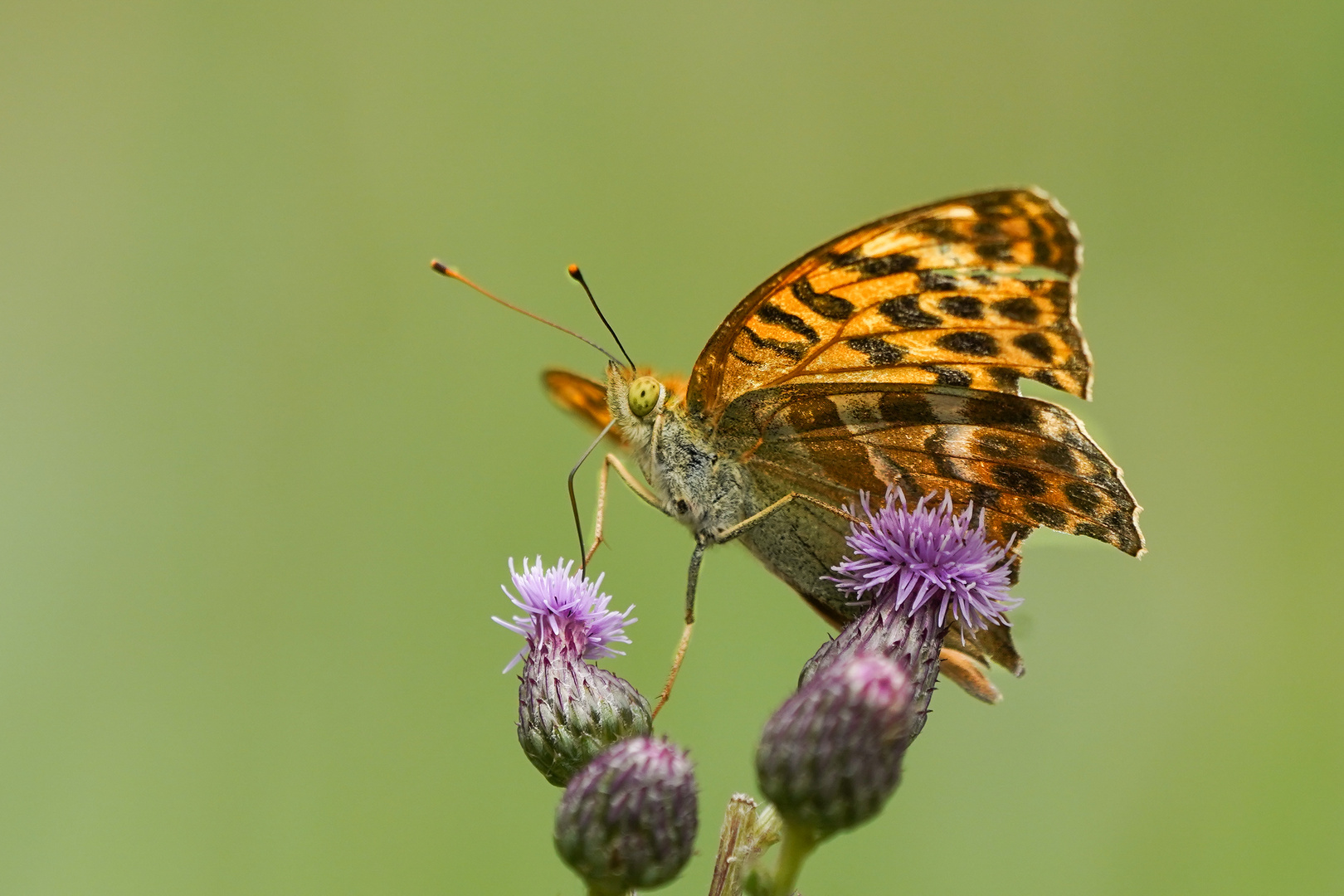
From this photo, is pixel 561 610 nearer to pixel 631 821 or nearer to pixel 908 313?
pixel 631 821

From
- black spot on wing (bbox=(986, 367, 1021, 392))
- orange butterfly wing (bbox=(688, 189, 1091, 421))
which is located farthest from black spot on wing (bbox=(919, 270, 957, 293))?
black spot on wing (bbox=(986, 367, 1021, 392))

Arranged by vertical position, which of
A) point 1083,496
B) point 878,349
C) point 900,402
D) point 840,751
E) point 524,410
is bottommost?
point 840,751

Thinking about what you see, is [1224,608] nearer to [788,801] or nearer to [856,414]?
[856,414]

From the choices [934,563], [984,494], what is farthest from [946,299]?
[934,563]

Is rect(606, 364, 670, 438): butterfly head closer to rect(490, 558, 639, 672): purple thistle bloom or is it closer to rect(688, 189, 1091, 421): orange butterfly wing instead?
rect(688, 189, 1091, 421): orange butterfly wing

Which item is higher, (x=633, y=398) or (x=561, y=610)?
(x=633, y=398)

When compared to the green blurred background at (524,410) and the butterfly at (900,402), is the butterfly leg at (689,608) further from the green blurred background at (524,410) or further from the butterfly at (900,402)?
the green blurred background at (524,410)

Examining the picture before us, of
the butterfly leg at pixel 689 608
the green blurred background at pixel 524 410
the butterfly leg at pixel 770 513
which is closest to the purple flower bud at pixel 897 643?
the butterfly leg at pixel 770 513
